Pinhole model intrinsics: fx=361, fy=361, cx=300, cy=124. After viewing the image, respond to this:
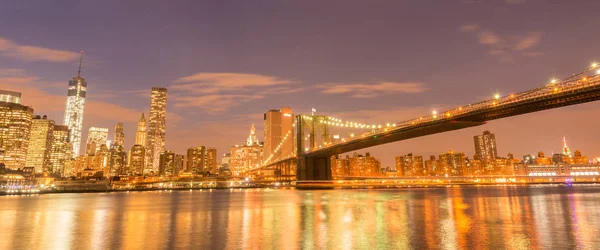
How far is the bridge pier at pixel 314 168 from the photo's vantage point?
78.1 meters

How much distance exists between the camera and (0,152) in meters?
153

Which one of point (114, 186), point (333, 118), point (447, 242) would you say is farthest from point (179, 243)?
point (114, 186)

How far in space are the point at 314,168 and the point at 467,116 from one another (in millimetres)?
38589

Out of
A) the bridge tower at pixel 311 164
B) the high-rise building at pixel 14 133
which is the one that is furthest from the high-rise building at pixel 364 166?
the high-rise building at pixel 14 133

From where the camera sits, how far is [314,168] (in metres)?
79.4

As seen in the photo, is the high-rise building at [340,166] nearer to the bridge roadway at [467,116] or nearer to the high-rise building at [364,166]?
the high-rise building at [364,166]

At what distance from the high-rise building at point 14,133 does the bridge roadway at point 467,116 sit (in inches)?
6373

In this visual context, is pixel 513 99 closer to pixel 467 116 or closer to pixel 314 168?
pixel 467 116

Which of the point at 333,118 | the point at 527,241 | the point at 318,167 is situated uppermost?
the point at 333,118

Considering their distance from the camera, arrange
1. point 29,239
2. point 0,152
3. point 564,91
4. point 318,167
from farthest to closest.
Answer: point 0,152 < point 318,167 < point 564,91 < point 29,239

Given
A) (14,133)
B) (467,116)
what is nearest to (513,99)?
(467,116)

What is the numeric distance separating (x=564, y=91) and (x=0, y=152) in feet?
635

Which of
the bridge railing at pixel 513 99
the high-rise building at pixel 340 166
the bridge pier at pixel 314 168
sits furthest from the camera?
the high-rise building at pixel 340 166

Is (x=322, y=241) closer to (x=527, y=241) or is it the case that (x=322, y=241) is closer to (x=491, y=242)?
(x=491, y=242)
